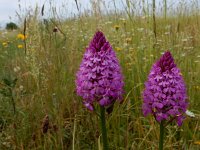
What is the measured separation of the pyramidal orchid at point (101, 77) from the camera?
4.64 feet

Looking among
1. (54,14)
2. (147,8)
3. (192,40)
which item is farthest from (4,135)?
(192,40)

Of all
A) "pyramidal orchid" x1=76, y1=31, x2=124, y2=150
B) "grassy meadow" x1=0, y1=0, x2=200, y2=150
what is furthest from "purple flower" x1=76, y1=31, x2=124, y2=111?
"grassy meadow" x1=0, y1=0, x2=200, y2=150

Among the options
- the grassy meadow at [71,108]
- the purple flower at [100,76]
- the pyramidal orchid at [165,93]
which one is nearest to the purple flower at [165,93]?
the pyramidal orchid at [165,93]

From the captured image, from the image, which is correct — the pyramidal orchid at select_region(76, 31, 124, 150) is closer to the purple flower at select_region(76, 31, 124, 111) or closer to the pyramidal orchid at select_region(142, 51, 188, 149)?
the purple flower at select_region(76, 31, 124, 111)

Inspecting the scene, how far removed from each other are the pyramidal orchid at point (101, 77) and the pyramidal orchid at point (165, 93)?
0.46ft

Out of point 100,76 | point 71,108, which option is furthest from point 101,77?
point 71,108

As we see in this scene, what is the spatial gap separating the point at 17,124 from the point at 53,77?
0.65 meters

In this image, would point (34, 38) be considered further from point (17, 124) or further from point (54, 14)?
point (54, 14)

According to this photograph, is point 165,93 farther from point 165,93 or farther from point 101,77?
point 101,77

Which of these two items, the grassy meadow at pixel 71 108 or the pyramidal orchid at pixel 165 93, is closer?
the pyramidal orchid at pixel 165 93

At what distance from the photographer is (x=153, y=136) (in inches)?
91.4

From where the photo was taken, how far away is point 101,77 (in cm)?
142

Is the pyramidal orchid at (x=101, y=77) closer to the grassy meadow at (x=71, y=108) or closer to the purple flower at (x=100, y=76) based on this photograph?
the purple flower at (x=100, y=76)

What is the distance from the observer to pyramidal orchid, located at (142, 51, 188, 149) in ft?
4.65
